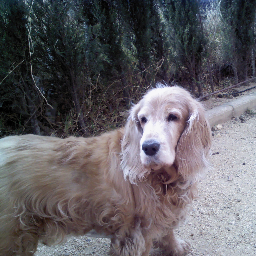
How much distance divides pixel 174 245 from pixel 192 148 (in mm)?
1043

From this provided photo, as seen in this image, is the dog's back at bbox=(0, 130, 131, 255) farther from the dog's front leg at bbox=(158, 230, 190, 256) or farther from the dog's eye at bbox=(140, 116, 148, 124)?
the dog's front leg at bbox=(158, 230, 190, 256)

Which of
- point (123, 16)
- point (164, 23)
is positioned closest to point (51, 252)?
point (123, 16)

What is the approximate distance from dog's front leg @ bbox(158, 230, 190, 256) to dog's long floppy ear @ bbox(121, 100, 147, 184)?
0.84 m

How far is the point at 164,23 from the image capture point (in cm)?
559

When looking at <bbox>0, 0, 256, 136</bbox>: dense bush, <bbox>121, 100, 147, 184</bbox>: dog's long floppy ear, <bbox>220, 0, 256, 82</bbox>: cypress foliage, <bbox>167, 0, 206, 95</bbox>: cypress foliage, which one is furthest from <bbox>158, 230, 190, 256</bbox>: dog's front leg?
<bbox>220, 0, 256, 82</bbox>: cypress foliage

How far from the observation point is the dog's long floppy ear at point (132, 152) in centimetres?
178

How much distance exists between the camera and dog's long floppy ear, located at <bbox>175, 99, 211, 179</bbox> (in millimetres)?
1786

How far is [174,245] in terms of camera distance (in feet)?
7.34

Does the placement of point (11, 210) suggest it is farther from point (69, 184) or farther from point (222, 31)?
point (222, 31)

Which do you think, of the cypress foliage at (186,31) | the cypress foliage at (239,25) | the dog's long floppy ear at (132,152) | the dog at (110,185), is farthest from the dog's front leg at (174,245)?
the cypress foliage at (239,25)

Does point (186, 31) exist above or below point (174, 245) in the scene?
above

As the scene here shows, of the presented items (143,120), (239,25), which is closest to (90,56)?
(143,120)

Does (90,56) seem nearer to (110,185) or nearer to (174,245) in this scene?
(110,185)

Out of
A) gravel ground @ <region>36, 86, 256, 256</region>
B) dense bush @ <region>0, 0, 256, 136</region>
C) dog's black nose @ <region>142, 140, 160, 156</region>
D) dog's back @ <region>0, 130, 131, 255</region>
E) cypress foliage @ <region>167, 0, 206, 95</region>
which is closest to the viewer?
dog's black nose @ <region>142, 140, 160, 156</region>
